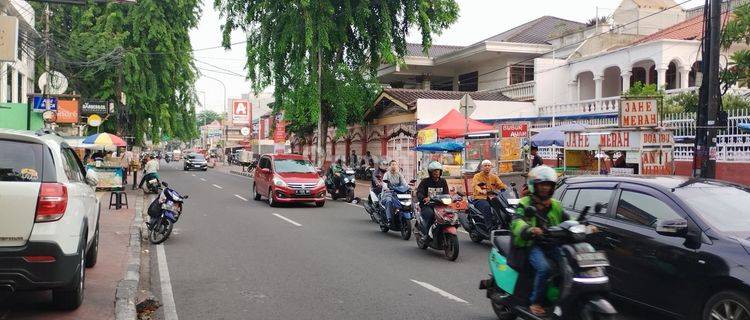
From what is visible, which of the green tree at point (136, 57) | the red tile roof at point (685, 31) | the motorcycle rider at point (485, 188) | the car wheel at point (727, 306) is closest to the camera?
the car wheel at point (727, 306)

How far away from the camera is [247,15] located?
29.8 m

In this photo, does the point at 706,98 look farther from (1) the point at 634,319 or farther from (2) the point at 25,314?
(2) the point at 25,314

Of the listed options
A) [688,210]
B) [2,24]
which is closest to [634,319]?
[688,210]

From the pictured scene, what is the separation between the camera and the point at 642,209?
6.30 meters

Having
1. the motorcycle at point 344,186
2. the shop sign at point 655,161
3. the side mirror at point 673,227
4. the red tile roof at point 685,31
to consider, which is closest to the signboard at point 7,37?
the side mirror at point 673,227

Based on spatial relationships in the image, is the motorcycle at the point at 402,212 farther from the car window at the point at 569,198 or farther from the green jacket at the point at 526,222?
the green jacket at the point at 526,222

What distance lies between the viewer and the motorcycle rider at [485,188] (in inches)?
465

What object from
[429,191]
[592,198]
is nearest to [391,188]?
[429,191]

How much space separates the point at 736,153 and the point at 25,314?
48.4 feet

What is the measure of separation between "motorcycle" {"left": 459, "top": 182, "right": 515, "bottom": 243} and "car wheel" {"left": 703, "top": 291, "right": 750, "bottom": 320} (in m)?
5.42

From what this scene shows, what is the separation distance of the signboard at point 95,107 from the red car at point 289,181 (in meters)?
15.5

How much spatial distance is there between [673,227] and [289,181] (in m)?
14.6

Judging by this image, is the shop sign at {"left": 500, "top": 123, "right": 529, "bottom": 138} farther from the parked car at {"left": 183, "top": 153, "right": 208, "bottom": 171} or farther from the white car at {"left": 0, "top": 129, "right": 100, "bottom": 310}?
the parked car at {"left": 183, "top": 153, "right": 208, "bottom": 171}

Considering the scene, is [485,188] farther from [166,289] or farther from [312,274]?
[166,289]
